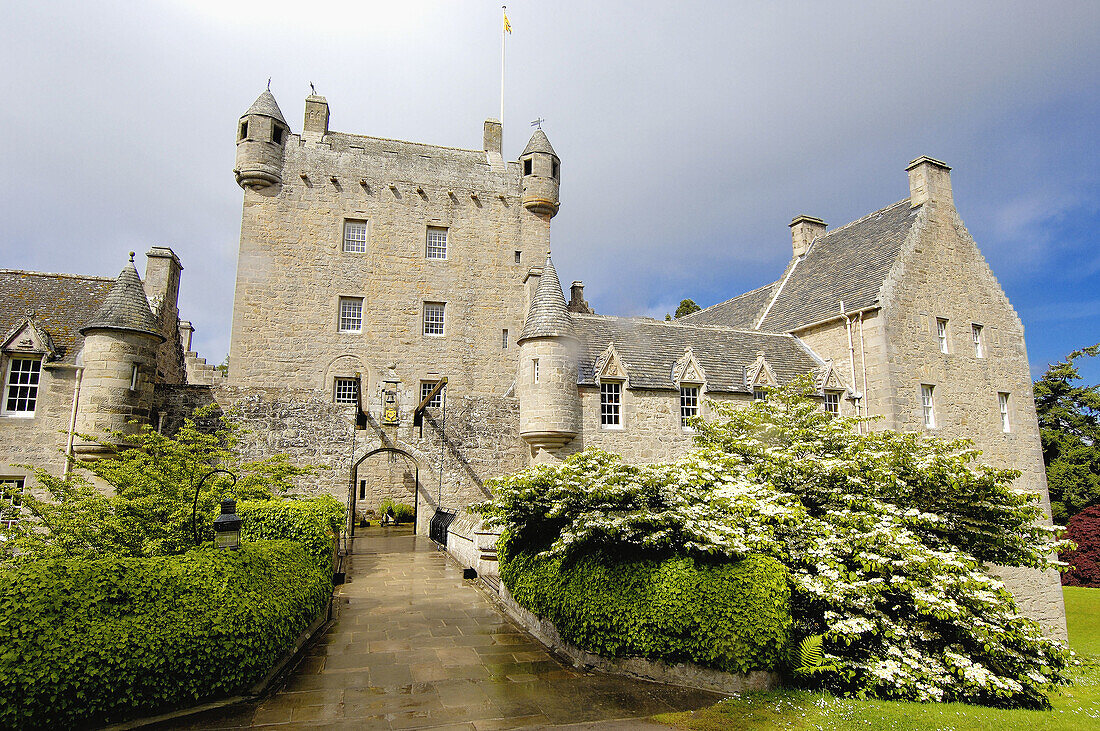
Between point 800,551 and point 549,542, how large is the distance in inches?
166

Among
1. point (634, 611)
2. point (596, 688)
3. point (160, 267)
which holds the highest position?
point (160, 267)

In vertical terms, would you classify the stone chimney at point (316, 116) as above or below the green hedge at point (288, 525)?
above

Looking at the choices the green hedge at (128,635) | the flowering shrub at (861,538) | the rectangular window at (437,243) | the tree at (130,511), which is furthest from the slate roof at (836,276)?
the green hedge at (128,635)

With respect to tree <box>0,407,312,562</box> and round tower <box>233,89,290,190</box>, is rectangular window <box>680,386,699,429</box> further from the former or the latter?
round tower <box>233,89,290,190</box>

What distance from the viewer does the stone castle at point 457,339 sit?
18781mm

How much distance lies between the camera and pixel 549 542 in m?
10.8

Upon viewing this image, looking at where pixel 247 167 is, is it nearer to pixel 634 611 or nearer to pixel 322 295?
pixel 322 295

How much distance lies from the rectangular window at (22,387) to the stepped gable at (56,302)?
32.7 inches

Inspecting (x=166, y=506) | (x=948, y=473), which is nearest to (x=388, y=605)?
(x=166, y=506)

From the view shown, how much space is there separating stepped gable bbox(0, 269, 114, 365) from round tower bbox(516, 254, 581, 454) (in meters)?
14.0

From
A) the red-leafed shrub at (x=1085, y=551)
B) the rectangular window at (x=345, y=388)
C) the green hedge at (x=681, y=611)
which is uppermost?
the rectangular window at (x=345, y=388)

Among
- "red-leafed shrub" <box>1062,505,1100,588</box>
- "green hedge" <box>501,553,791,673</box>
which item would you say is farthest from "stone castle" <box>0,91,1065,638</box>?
"green hedge" <box>501,553,791,673</box>

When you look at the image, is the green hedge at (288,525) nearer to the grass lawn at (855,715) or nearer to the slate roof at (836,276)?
the grass lawn at (855,715)

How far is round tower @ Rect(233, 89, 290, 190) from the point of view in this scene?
26219 mm
